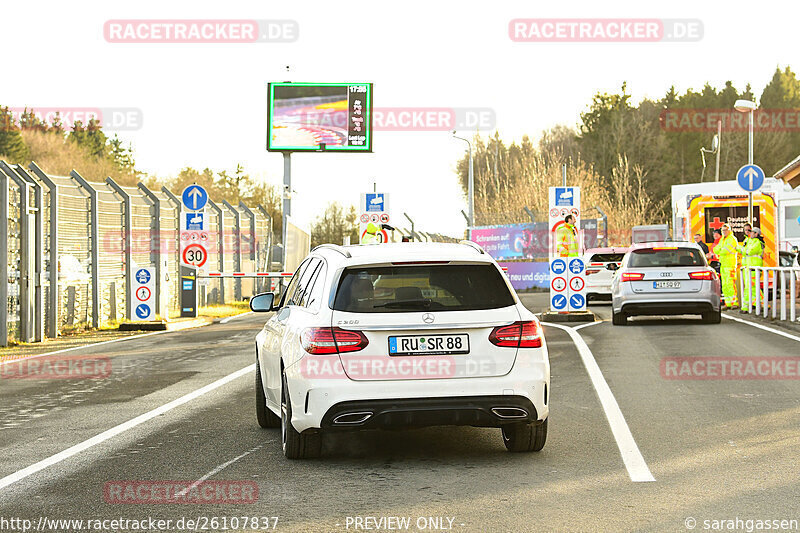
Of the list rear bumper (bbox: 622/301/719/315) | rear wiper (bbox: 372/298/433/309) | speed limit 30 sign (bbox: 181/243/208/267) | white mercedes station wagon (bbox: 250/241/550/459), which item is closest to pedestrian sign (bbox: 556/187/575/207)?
rear bumper (bbox: 622/301/719/315)

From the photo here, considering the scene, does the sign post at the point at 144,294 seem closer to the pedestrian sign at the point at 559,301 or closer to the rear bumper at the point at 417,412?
the pedestrian sign at the point at 559,301

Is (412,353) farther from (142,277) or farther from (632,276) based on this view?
(142,277)

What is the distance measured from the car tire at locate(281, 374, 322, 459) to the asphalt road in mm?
117

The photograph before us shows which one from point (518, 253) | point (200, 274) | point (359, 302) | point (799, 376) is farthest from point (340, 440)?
point (518, 253)

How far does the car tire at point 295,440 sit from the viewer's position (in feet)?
25.8

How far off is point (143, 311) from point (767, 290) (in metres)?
12.0

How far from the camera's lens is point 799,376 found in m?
12.5

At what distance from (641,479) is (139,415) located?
5.01 metres

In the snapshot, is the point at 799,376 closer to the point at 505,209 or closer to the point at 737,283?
the point at 737,283

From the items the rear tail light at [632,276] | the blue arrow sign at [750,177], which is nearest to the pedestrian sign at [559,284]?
the rear tail light at [632,276]

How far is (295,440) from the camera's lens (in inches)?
312

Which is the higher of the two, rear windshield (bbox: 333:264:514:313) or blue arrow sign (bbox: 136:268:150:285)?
rear windshield (bbox: 333:264:514:313)

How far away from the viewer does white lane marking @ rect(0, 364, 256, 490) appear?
758 cm

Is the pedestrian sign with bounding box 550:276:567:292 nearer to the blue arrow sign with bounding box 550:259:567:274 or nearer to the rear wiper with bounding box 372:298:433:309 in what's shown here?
the blue arrow sign with bounding box 550:259:567:274
